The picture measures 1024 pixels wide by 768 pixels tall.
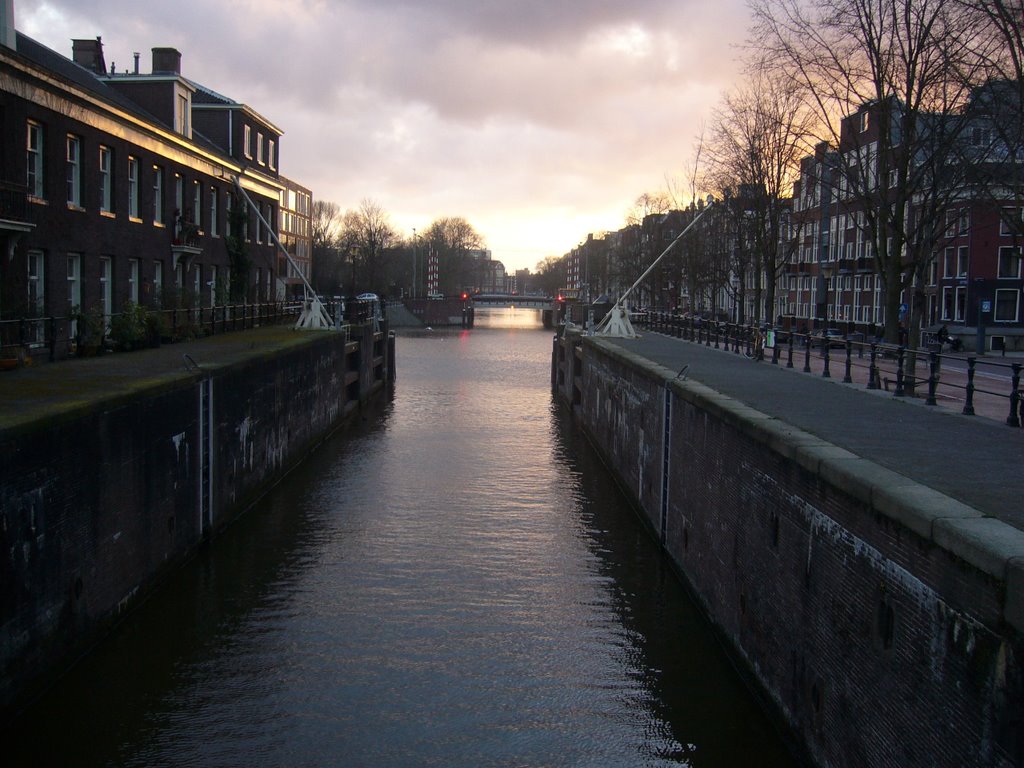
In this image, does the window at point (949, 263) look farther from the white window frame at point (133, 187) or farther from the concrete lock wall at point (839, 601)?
the concrete lock wall at point (839, 601)

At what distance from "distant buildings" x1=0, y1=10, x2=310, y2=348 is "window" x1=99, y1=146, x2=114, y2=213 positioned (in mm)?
34

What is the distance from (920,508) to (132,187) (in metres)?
26.6

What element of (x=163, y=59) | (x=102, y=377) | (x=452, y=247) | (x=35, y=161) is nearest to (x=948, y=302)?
(x=163, y=59)

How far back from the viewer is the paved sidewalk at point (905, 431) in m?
9.62

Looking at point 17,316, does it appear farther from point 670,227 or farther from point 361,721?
point 670,227

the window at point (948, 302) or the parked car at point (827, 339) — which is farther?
the window at point (948, 302)

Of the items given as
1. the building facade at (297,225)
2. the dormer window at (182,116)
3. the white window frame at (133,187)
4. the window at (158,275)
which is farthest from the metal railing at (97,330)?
the building facade at (297,225)

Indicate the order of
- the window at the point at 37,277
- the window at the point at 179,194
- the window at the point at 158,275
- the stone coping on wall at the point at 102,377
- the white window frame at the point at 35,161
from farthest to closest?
the window at the point at 179,194
the window at the point at 158,275
the window at the point at 37,277
the white window frame at the point at 35,161
the stone coping on wall at the point at 102,377

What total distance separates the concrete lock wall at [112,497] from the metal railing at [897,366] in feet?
35.2

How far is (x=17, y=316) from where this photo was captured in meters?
19.5

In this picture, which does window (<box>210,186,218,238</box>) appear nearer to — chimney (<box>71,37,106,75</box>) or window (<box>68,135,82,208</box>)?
chimney (<box>71,37,106,75</box>)

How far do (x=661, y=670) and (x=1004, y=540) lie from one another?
22.6ft

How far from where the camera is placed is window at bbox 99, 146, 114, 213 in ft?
88.1

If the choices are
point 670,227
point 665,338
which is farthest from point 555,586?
point 670,227
